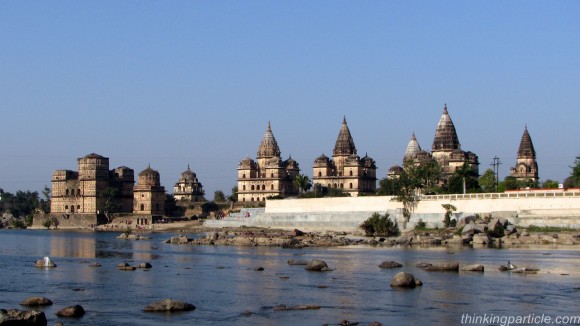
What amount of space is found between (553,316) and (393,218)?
192 feet

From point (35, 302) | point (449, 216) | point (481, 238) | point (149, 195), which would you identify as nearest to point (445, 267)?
point (35, 302)

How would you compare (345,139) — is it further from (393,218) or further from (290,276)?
(290,276)

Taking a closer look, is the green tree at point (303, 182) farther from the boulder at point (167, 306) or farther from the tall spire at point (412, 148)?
the boulder at point (167, 306)

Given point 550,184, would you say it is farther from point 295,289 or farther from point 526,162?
point 295,289

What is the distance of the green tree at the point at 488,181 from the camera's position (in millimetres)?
118000

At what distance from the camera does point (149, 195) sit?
521ft

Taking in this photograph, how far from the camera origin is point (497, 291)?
36531 mm

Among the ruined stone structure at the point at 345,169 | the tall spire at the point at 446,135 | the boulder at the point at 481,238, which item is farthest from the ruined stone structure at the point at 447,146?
the boulder at the point at 481,238

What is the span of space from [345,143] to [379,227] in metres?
77.8

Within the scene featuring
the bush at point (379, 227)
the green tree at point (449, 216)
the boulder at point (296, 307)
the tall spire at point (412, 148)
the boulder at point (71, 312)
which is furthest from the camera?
the tall spire at point (412, 148)

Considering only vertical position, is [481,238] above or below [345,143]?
below

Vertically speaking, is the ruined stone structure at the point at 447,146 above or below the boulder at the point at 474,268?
above

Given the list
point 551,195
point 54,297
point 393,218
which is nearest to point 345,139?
point 393,218

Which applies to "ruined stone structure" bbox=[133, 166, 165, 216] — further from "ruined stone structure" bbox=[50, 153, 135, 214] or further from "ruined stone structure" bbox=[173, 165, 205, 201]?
"ruined stone structure" bbox=[173, 165, 205, 201]
